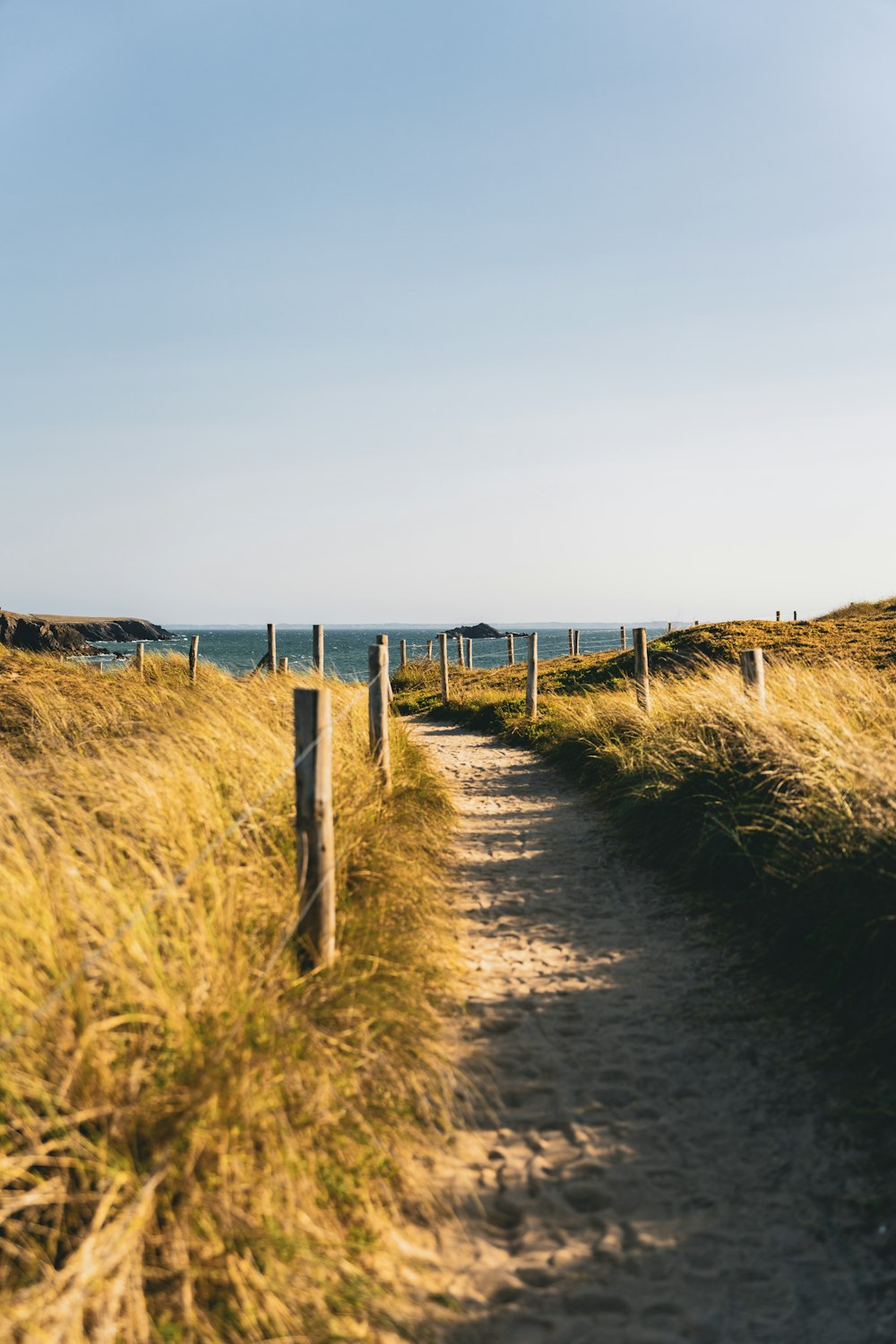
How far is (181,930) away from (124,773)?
229 centimetres

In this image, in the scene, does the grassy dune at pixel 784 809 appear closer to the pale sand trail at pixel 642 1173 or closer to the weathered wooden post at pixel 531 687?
the pale sand trail at pixel 642 1173

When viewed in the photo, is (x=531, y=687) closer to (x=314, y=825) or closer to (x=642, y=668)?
(x=642, y=668)

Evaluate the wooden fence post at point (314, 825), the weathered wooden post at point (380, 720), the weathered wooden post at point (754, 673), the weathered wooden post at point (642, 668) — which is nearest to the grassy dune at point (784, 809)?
the weathered wooden post at point (642, 668)

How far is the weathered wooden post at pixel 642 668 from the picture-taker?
464 inches

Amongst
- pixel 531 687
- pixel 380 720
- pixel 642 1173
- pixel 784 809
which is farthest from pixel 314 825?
pixel 531 687

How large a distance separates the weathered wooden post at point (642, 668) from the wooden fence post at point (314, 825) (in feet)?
26.0

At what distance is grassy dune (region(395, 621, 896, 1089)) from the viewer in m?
4.40

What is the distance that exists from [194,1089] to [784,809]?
14.9 feet

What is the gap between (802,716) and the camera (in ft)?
24.3

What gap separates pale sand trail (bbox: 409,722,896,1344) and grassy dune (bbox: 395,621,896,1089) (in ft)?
1.40

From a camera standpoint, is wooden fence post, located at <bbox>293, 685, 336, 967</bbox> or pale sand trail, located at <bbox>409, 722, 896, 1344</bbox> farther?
wooden fence post, located at <bbox>293, 685, 336, 967</bbox>

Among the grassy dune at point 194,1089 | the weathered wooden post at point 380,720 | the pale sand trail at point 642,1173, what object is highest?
the weathered wooden post at point 380,720

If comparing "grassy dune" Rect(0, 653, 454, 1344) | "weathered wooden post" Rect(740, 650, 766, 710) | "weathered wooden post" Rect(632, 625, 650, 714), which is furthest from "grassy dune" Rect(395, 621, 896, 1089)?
"grassy dune" Rect(0, 653, 454, 1344)

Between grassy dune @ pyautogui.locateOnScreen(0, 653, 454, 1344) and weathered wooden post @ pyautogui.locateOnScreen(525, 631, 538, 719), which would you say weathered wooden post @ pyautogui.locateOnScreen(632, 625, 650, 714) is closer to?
weathered wooden post @ pyautogui.locateOnScreen(525, 631, 538, 719)
